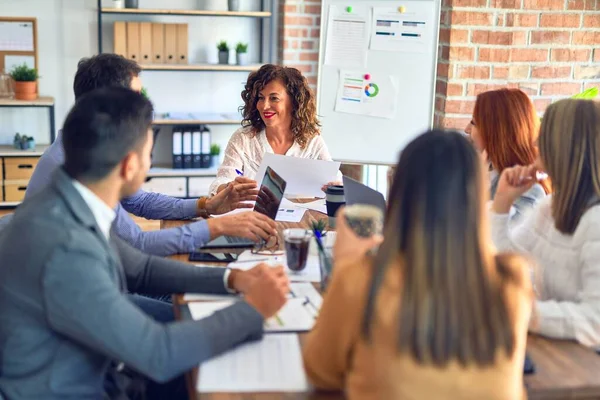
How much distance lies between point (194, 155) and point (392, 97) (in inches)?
63.1

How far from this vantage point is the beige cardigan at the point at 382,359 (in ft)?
3.78

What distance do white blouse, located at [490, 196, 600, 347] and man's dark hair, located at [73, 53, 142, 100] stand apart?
1279 mm

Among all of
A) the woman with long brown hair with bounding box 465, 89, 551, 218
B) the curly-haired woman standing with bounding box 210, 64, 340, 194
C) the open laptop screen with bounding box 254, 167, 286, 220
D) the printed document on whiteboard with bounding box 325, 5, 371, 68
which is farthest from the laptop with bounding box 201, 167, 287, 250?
the printed document on whiteboard with bounding box 325, 5, 371, 68

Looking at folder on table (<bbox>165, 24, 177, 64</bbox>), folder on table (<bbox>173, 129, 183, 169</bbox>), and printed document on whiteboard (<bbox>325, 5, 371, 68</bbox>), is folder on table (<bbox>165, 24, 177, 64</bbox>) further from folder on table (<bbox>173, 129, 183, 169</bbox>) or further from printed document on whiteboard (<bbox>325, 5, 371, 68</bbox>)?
printed document on whiteboard (<bbox>325, 5, 371, 68</bbox>)

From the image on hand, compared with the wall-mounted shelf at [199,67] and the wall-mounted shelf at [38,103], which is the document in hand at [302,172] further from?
the wall-mounted shelf at [38,103]

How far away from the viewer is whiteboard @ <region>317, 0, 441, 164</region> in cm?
399

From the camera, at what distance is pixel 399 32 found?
403 cm

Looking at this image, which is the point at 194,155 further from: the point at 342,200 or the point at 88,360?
the point at 88,360

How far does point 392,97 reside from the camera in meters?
4.09

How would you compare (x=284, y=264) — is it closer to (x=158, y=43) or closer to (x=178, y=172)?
(x=178, y=172)

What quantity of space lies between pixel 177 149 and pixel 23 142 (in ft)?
3.23

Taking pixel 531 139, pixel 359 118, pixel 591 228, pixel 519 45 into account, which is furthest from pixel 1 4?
pixel 591 228

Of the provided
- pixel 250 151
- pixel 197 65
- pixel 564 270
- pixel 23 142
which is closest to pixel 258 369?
pixel 564 270

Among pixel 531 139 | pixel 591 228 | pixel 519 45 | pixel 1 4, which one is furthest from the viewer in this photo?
pixel 1 4
